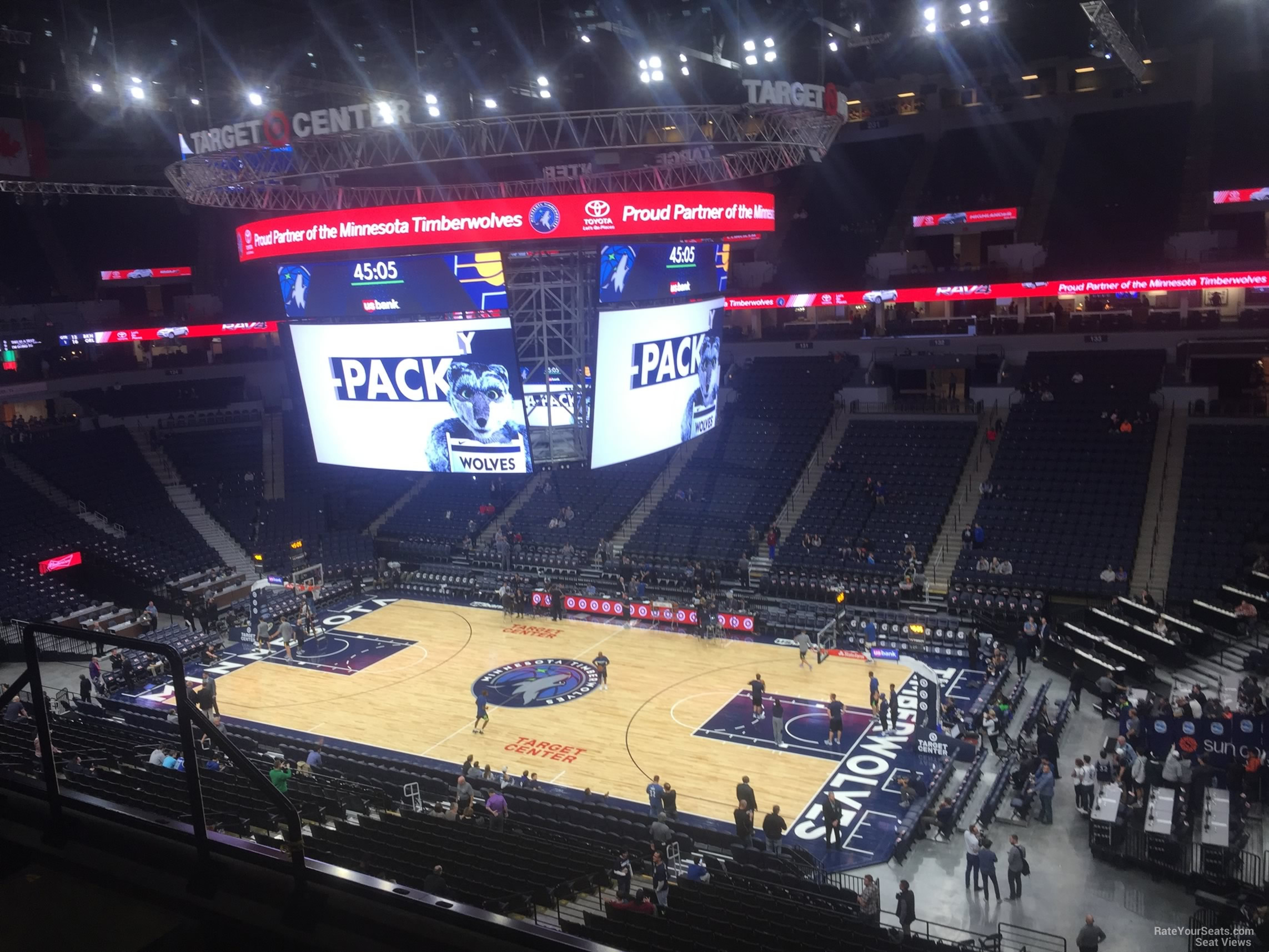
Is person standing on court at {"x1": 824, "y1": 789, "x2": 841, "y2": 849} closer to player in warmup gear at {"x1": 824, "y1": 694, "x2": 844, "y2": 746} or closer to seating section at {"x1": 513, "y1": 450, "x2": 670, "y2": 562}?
player in warmup gear at {"x1": 824, "y1": 694, "x2": 844, "y2": 746}

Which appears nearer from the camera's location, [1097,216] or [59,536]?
[59,536]

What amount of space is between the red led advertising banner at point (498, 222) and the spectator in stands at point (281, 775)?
10.4m

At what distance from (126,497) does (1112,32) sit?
1359 inches

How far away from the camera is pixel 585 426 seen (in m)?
21.8

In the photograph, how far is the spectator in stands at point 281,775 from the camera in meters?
15.5

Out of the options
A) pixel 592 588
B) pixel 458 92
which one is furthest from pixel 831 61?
pixel 592 588

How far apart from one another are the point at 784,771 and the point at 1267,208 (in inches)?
1059

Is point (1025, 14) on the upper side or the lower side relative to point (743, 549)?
upper

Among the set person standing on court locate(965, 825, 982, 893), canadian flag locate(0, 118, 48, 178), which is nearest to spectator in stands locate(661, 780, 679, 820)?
person standing on court locate(965, 825, 982, 893)

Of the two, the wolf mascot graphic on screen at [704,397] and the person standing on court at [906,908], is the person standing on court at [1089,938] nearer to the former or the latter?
the person standing on court at [906,908]

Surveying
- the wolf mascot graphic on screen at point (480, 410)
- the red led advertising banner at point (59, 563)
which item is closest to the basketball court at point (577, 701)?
the wolf mascot graphic on screen at point (480, 410)

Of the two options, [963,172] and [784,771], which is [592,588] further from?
[963,172]

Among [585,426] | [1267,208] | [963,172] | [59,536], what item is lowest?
[59,536]

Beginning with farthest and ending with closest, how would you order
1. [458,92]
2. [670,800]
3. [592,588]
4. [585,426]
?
[592,588] → [458,92] → [585,426] → [670,800]
